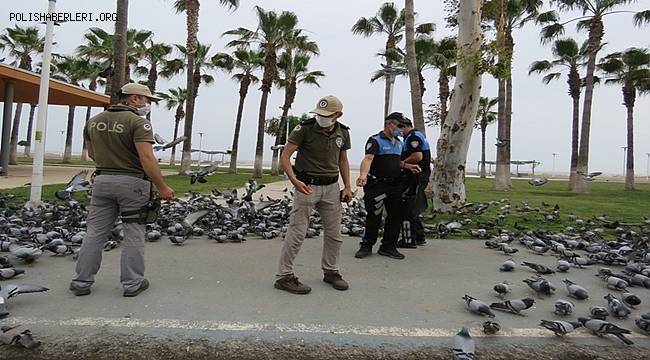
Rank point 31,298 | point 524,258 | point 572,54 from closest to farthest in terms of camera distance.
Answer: point 31,298 → point 524,258 → point 572,54

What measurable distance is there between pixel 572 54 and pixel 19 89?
3202 cm

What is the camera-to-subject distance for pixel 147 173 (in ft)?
11.6

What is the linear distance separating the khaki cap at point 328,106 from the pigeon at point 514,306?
2256mm

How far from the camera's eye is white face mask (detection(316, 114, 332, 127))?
155 inches

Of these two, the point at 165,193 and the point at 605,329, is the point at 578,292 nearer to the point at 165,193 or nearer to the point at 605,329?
the point at 605,329

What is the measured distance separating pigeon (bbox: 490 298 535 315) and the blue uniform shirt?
2119 millimetres

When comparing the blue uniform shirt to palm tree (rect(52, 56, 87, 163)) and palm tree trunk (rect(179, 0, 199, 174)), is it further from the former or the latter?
palm tree (rect(52, 56, 87, 163))

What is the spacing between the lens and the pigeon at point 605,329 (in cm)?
296

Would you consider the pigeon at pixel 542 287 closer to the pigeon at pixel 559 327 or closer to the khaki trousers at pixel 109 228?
the pigeon at pixel 559 327

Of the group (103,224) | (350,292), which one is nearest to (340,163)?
(350,292)

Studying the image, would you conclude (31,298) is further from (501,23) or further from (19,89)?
(19,89)

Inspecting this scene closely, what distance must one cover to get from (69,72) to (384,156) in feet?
143

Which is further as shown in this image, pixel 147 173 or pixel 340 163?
pixel 340 163

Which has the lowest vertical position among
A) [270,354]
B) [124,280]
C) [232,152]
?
[270,354]
